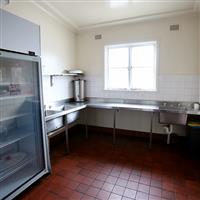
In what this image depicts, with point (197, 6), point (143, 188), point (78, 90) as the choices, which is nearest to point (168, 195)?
point (143, 188)

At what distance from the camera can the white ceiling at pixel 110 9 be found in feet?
8.03

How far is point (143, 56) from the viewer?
10.8 feet

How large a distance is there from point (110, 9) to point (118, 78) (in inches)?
55.4

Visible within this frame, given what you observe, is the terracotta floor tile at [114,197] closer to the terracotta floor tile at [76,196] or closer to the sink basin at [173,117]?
the terracotta floor tile at [76,196]

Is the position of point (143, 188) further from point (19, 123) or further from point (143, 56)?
point (143, 56)

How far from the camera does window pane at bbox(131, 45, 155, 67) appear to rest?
128 inches

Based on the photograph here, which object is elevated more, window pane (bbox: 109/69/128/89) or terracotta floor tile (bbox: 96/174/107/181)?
window pane (bbox: 109/69/128/89)

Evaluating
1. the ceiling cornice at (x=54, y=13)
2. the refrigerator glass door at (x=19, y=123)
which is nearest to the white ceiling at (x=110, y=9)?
the ceiling cornice at (x=54, y=13)

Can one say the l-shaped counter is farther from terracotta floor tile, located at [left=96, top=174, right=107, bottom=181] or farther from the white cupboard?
the white cupboard

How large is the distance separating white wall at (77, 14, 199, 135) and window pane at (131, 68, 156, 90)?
0.17 meters

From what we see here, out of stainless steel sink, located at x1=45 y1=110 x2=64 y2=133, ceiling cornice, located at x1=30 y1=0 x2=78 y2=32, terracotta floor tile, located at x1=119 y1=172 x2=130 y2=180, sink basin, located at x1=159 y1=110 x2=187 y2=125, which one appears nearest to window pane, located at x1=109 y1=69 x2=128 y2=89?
sink basin, located at x1=159 y1=110 x2=187 y2=125

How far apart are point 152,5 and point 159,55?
2.98 feet

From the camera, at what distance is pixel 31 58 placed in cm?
171

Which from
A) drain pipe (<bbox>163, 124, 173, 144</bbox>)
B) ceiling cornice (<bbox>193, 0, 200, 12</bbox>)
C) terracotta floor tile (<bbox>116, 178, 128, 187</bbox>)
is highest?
ceiling cornice (<bbox>193, 0, 200, 12</bbox>)
